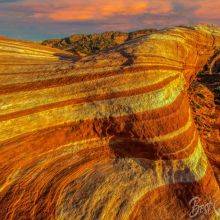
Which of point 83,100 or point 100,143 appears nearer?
point 100,143

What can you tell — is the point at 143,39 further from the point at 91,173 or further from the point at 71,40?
the point at 71,40

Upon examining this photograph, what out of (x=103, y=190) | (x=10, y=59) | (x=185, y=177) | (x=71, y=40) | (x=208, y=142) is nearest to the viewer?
(x=103, y=190)

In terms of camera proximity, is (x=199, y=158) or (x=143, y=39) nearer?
(x=199, y=158)

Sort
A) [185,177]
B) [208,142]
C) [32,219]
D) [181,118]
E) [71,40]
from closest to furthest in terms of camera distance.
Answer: [32,219]
[185,177]
[181,118]
[208,142]
[71,40]

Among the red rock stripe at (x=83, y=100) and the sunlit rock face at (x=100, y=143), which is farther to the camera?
the red rock stripe at (x=83, y=100)

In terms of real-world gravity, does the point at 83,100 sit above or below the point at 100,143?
above

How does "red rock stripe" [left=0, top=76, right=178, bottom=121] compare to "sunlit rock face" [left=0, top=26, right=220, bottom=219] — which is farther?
"red rock stripe" [left=0, top=76, right=178, bottom=121]

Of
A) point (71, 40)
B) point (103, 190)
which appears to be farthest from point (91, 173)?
point (71, 40)

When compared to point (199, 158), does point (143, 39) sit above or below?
above
